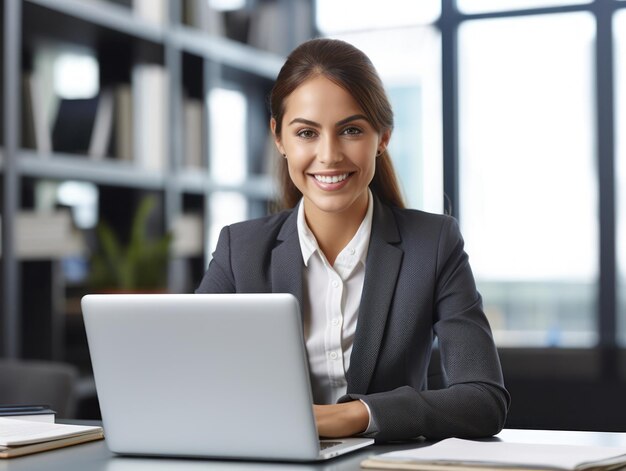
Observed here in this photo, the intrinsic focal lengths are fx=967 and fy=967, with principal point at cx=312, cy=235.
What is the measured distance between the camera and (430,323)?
1915 mm

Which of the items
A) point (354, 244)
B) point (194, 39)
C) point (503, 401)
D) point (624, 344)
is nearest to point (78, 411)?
point (194, 39)

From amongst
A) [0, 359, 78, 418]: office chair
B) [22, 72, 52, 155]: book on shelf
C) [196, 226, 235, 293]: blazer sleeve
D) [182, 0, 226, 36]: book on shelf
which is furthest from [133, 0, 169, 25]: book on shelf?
[196, 226, 235, 293]: blazer sleeve

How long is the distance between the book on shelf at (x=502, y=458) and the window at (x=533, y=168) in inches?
143

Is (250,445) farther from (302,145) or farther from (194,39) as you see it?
(194,39)

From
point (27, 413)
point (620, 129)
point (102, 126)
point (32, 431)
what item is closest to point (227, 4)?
point (102, 126)

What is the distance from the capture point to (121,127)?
160 inches

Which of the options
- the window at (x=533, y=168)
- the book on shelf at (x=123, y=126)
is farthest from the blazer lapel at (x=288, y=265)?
the window at (x=533, y=168)

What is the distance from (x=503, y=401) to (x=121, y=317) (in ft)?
2.32

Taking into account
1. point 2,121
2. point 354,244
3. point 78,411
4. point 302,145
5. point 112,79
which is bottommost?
point 78,411

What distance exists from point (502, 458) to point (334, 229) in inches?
32.3

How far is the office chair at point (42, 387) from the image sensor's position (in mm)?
2211

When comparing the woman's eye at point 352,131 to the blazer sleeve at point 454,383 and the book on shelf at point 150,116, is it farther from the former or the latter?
the book on shelf at point 150,116

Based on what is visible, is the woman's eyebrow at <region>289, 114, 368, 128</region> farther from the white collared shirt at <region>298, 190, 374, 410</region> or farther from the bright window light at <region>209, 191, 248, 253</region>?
the bright window light at <region>209, 191, 248, 253</region>

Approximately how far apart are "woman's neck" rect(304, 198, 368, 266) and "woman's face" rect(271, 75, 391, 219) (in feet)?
0.26
